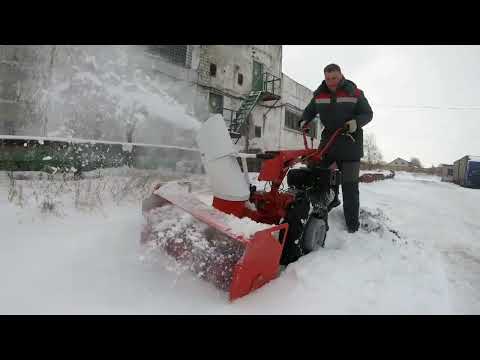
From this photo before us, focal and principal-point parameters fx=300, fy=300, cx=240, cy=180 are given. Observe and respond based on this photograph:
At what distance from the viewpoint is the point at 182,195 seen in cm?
233

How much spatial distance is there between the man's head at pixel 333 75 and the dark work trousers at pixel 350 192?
0.89 meters

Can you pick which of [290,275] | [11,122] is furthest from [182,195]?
[11,122]

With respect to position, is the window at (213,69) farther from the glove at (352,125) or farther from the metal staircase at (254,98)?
the glove at (352,125)

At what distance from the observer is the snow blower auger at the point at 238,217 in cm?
177

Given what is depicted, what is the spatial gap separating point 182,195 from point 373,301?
149cm

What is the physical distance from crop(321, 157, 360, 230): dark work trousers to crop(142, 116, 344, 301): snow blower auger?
0.25 m

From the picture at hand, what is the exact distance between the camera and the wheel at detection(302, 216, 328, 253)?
261cm

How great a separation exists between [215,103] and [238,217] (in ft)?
40.4

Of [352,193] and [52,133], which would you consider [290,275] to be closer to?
[352,193]

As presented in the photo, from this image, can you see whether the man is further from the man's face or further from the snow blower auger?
the snow blower auger

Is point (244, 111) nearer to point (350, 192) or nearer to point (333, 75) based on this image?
point (333, 75)

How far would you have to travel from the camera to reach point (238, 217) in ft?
8.20

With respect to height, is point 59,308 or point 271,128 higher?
point 271,128

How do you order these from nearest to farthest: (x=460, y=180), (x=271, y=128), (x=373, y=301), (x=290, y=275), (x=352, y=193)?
(x=373, y=301), (x=290, y=275), (x=352, y=193), (x=271, y=128), (x=460, y=180)
